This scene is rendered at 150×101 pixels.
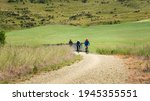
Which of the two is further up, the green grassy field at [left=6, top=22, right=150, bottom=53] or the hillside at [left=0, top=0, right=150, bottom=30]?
the green grassy field at [left=6, top=22, right=150, bottom=53]

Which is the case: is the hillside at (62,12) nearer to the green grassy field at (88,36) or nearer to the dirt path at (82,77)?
the green grassy field at (88,36)

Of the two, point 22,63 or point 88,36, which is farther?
point 88,36

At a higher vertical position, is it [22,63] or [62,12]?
[22,63]

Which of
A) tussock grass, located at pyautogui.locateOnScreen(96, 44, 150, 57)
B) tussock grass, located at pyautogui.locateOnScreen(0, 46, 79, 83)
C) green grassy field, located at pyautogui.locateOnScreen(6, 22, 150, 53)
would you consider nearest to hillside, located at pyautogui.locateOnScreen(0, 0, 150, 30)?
green grassy field, located at pyautogui.locateOnScreen(6, 22, 150, 53)

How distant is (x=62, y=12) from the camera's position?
174 meters

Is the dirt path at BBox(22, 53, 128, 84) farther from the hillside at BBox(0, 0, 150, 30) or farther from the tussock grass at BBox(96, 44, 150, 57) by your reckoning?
the hillside at BBox(0, 0, 150, 30)

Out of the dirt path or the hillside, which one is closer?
the dirt path

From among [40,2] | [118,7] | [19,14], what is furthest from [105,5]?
[19,14]

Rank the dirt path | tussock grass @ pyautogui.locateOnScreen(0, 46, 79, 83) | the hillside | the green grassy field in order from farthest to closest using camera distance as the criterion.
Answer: the hillside
the green grassy field
tussock grass @ pyautogui.locateOnScreen(0, 46, 79, 83)
the dirt path

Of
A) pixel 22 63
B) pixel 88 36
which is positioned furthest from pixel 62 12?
pixel 22 63

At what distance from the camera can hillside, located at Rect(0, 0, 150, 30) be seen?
13900 centimetres

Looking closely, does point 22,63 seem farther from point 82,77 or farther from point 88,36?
point 88,36

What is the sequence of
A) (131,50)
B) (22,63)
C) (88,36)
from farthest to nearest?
(88,36) → (131,50) → (22,63)

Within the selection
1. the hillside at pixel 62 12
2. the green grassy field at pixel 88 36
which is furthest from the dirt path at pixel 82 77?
the hillside at pixel 62 12
